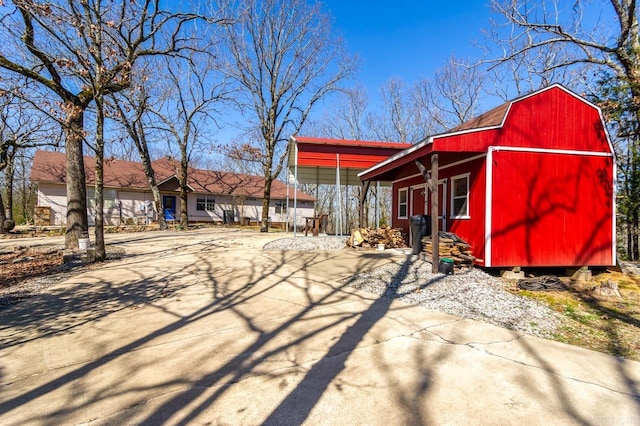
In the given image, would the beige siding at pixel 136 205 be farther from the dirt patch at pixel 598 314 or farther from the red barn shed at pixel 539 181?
the dirt patch at pixel 598 314

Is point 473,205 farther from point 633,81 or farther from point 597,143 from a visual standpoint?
point 633,81

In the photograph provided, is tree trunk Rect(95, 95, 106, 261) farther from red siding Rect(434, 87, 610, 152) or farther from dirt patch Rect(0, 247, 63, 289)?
red siding Rect(434, 87, 610, 152)

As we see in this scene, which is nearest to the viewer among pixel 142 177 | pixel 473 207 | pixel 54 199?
pixel 473 207

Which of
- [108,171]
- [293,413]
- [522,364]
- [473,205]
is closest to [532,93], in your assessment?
[473,205]

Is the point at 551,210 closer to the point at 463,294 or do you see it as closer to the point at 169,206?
the point at 463,294

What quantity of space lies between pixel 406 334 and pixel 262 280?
3511 millimetres

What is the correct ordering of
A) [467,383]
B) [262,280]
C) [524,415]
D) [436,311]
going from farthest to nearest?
[262,280]
[436,311]
[467,383]
[524,415]

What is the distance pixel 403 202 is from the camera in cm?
1184

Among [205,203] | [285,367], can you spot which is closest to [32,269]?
[285,367]

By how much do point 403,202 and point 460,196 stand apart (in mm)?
3837

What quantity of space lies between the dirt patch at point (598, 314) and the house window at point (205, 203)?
75.9ft

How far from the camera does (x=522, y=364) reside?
3.00m

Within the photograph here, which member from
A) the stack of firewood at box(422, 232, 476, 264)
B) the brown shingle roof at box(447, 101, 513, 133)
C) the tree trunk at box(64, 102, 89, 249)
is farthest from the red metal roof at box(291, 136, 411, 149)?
the stack of firewood at box(422, 232, 476, 264)

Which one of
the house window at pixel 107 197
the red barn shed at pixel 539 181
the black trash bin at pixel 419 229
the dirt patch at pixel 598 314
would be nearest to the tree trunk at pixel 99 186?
the red barn shed at pixel 539 181
